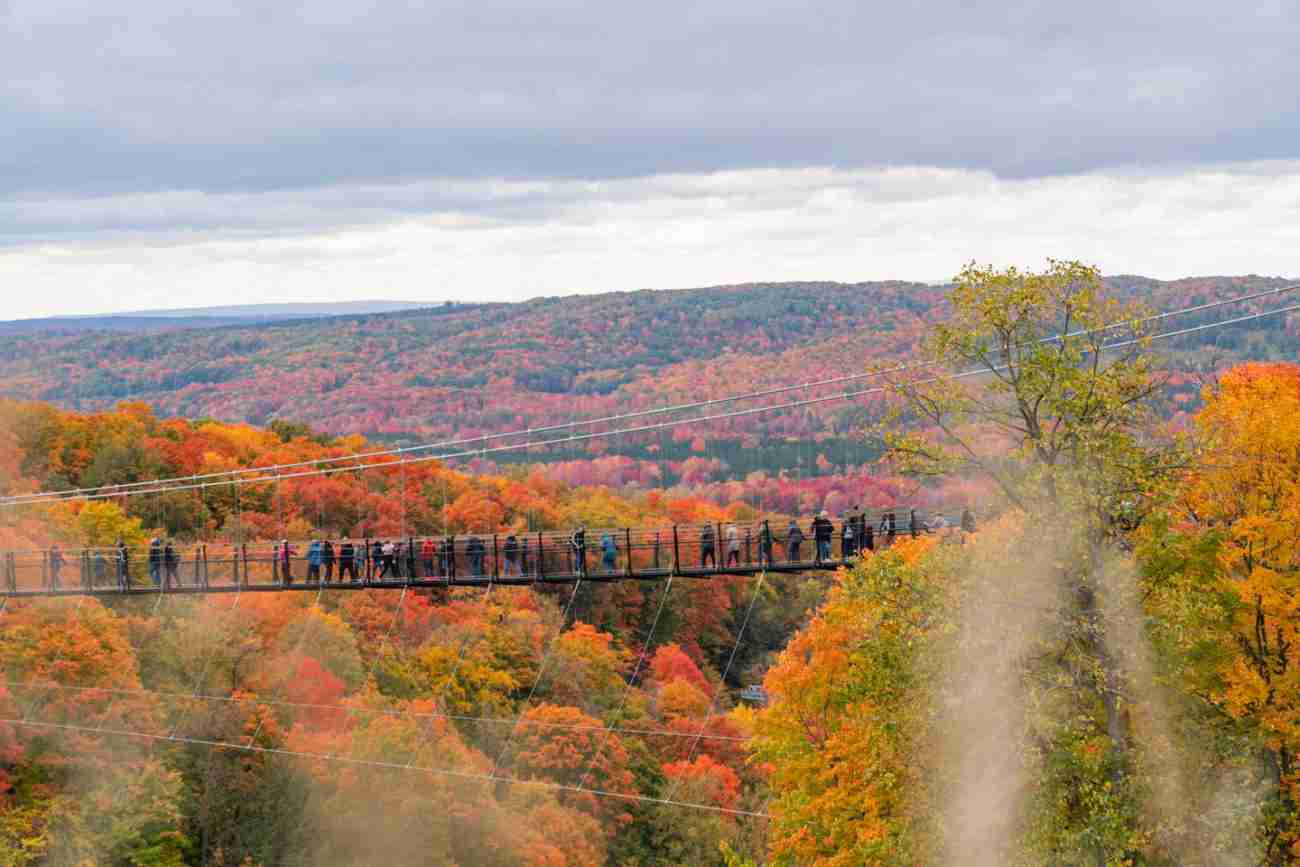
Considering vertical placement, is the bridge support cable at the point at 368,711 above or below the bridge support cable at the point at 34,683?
below

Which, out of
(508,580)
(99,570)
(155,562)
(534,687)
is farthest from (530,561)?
(99,570)

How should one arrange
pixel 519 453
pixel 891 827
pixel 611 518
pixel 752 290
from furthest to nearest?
pixel 752 290 → pixel 519 453 → pixel 611 518 → pixel 891 827

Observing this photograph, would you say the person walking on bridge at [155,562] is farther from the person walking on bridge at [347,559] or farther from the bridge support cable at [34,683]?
the bridge support cable at [34,683]

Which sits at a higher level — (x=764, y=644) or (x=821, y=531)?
(x=821, y=531)

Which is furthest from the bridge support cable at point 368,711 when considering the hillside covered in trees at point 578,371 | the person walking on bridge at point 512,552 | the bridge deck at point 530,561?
the hillside covered in trees at point 578,371

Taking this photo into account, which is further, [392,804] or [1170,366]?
[392,804]

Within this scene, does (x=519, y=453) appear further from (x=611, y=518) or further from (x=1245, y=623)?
(x=1245, y=623)

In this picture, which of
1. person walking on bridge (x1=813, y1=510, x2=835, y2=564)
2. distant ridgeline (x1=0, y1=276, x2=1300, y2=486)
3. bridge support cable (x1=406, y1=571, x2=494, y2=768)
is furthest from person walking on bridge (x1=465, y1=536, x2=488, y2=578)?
distant ridgeline (x1=0, y1=276, x2=1300, y2=486)

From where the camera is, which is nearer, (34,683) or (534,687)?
(34,683)

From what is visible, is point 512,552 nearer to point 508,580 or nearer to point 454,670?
point 508,580

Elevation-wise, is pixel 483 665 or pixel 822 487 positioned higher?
pixel 822 487

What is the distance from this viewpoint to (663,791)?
162 ft

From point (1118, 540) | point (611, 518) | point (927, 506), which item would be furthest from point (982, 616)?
point (611, 518)

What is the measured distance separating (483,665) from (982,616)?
2879 centimetres
